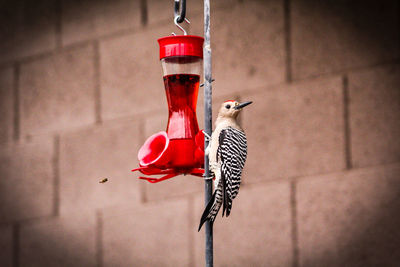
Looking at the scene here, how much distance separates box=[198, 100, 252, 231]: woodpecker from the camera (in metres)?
3.27

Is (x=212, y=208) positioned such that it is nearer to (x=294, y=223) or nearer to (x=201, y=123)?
(x=294, y=223)

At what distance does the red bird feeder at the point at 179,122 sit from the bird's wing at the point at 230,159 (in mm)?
167

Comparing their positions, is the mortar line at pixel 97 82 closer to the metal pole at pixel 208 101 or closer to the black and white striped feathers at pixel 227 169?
the black and white striped feathers at pixel 227 169

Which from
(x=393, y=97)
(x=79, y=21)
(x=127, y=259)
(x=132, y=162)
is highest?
(x=79, y=21)

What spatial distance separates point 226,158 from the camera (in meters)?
3.56

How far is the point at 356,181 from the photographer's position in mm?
4598

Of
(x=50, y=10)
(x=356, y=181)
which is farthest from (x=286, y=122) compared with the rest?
(x=50, y=10)

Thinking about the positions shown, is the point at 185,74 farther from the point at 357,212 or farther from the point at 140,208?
the point at 140,208

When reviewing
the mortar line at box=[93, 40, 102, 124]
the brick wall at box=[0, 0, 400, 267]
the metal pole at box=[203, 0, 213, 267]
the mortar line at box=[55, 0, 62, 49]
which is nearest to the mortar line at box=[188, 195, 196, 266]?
the brick wall at box=[0, 0, 400, 267]

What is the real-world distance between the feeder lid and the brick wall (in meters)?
1.82

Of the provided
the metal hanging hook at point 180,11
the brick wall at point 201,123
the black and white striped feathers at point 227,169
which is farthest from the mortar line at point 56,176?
the metal hanging hook at point 180,11

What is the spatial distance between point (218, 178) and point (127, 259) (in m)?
2.52

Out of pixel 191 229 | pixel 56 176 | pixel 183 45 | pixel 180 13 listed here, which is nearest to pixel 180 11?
pixel 180 13

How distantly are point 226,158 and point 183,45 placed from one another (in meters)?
0.72
